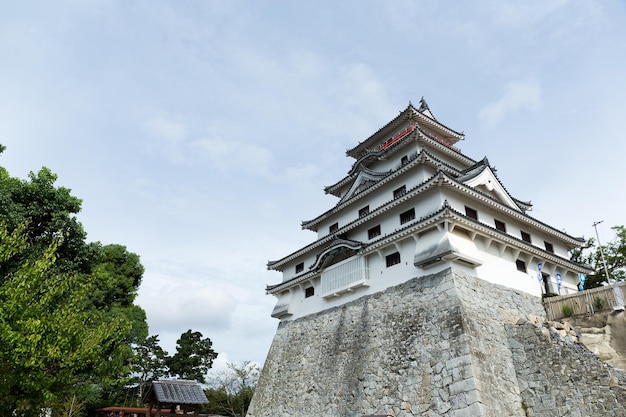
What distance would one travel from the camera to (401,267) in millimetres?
19141

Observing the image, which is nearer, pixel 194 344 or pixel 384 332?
pixel 384 332

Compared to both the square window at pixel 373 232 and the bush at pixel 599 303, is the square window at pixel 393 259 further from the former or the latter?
the bush at pixel 599 303

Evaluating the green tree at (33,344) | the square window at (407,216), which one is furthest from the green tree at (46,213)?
the square window at (407,216)

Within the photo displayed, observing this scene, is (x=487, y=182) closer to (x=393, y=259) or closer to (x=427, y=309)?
(x=393, y=259)

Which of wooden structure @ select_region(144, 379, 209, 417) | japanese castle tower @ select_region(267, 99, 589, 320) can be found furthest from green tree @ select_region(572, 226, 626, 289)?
wooden structure @ select_region(144, 379, 209, 417)

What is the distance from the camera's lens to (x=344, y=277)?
838 inches

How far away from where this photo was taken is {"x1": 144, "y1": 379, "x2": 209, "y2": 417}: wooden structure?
22.8m

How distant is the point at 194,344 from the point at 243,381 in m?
8.08

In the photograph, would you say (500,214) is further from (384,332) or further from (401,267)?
(384,332)

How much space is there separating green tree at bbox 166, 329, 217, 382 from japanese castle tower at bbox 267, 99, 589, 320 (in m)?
23.1

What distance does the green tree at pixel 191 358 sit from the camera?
43625mm

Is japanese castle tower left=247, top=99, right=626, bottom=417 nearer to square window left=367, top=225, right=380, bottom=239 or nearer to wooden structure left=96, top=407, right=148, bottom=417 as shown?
square window left=367, top=225, right=380, bottom=239

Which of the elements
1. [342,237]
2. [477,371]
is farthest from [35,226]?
[477,371]

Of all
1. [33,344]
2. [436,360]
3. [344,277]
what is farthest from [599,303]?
[33,344]
